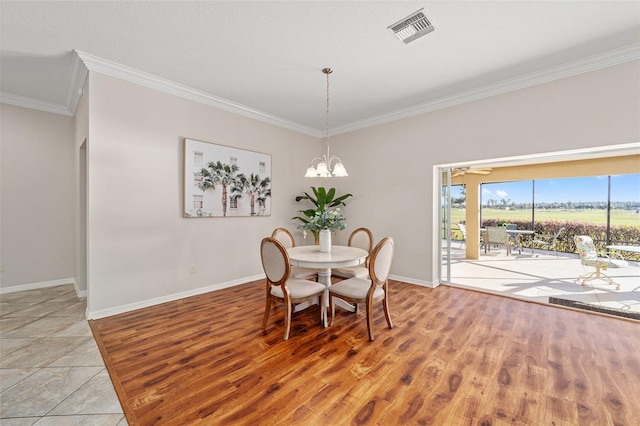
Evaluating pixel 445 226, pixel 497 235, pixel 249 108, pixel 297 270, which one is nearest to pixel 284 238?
pixel 297 270

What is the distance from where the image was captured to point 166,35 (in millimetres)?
2488

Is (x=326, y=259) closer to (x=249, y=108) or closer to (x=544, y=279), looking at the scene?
(x=249, y=108)

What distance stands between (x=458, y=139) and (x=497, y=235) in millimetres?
3133

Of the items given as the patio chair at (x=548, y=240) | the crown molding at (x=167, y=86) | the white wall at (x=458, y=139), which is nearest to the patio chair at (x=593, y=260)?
the patio chair at (x=548, y=240)

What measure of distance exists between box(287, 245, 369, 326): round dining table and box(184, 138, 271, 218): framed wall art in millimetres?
1487

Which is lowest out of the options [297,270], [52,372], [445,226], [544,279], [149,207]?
[52,372]

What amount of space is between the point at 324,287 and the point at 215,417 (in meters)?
1.50

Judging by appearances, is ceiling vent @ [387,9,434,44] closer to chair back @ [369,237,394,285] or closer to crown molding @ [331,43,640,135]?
crown molding @ [331,43,640,135]

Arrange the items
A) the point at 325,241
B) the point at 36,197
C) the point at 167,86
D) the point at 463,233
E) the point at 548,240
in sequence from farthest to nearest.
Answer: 1. the point at 463,233
2. the point at 548,240
3. the point at 36,197
4. the point at 167,86
5. the point at 325,241

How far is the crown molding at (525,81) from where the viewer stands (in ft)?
8.99

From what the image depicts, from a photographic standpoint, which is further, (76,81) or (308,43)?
(76,81)

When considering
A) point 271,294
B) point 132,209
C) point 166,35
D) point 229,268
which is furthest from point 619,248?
point 132,209

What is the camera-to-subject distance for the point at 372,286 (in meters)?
2.58

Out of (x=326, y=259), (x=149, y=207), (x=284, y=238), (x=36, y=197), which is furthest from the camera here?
(x=36, y=197)
